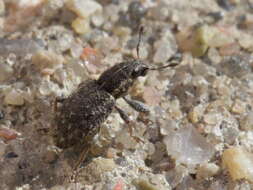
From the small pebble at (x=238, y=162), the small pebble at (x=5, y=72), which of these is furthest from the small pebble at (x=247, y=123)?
the small pebble at (x=5, y=72)

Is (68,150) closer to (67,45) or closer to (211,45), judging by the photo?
(67,45)

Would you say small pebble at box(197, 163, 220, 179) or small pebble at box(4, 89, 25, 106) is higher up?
small pebble at box(4, 89, 25, 106)

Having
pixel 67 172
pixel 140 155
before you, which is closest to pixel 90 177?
pixel 67 172

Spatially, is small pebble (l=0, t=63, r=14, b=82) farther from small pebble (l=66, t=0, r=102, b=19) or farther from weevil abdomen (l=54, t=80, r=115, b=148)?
small pebble (l=66, t=0, r=102, b=19)

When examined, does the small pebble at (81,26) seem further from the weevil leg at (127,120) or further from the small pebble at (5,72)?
the weevil leg at (127,120)

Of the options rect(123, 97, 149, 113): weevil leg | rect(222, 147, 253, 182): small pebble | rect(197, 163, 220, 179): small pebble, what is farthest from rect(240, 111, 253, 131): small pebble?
rect(123, 97, 149, 113): weevil leg

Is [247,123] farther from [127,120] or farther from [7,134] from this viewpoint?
[7,134]
